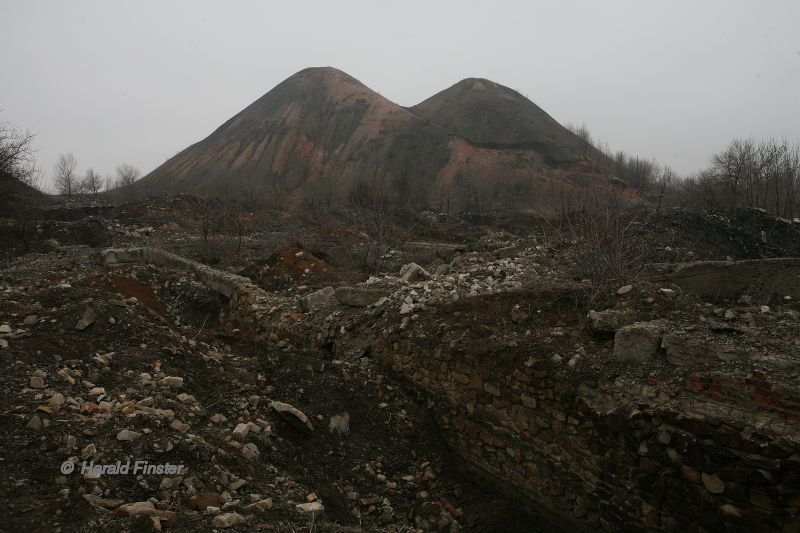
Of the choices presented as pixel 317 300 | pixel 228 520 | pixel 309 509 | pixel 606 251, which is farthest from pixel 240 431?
pixel 606 251

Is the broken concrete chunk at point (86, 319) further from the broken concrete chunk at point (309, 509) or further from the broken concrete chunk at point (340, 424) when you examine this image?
the broken concrete chunk at point (309, 509)

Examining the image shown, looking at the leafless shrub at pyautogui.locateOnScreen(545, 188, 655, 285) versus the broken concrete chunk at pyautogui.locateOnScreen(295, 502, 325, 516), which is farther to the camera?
the leafless shrub at pyautogui.locateOnScreen(545, 188, 655, 285)

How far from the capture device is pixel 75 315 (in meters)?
4.02

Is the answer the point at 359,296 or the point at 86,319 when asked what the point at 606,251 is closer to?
the point at 359,296

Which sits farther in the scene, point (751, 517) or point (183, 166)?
point (183, 166)

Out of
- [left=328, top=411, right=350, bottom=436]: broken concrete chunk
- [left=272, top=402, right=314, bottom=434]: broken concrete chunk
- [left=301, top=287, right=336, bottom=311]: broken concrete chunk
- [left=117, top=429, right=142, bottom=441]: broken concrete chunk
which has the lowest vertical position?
[left=328, top=411, right=350, bottom=436]: broken concrete chunk

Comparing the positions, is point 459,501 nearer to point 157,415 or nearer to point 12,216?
point 157,415

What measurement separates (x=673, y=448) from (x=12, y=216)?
18.9 m

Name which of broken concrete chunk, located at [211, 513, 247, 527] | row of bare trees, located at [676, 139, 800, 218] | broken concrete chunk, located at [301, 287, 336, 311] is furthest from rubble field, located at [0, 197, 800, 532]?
row of bare trees, located at [676, 139, 800, 218]

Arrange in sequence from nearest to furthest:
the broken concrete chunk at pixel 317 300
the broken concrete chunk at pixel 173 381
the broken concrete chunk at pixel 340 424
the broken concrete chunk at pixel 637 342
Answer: the broken concrete chunk at pixel 637 342, the broken concrete chunk at pixel 173 381, the broken concrete chunk at pixel 340 424, the broken concrete chunk at pixel 317 300

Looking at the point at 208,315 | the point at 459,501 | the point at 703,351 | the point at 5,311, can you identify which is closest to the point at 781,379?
the point at 703,351

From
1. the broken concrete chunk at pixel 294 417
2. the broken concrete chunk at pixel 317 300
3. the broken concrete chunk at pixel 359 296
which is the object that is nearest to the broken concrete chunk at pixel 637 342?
the broken concrete chunk at pixel 294 417

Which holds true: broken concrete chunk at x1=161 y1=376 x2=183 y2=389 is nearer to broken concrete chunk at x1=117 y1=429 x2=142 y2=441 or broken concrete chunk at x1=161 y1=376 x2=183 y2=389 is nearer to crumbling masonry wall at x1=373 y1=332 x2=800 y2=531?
broken concrete chunk at x1=117 y1=429 x2=142 y2=441

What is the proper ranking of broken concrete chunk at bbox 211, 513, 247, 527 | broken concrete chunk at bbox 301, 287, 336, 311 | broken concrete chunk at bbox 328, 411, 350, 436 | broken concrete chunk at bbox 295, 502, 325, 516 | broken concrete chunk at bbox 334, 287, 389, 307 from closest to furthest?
broken concrete chunk at bbox 211, 513, 247, 527 < broken concrete chunk at bbox 295, 502, 325, 516 < broken concrete chunk at bbox 328, 411, 350, 436 < broken concrete chunk at bbox 334, 287, 389, 307 < broken concrete chunk at bbox 301, 287, 336, 311
